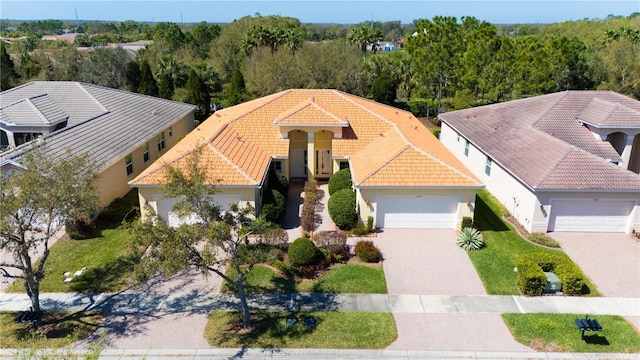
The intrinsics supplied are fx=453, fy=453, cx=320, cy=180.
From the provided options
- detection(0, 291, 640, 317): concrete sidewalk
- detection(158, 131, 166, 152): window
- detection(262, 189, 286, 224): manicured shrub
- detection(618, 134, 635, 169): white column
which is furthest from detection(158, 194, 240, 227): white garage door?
detection(618, 134, 635, 169): white column

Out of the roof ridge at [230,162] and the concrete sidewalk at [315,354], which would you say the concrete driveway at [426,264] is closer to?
the concrete sidewalk at [315,354]

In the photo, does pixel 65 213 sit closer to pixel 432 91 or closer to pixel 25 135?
pixel 25 135

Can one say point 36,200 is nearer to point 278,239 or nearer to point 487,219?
point 278,239

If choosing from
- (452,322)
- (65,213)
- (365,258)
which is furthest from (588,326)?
(65,213)

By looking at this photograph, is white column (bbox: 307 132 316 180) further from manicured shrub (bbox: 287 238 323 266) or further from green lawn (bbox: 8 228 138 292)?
green lawn (bbox: 8 228 138 292)

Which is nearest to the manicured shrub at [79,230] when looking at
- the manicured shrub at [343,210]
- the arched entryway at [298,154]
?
the manicured shrub at [343,210]
